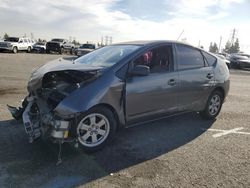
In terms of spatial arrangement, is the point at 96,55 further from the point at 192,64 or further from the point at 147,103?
the point at 192,64

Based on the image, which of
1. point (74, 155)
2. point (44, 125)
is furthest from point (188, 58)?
point (44, 125)

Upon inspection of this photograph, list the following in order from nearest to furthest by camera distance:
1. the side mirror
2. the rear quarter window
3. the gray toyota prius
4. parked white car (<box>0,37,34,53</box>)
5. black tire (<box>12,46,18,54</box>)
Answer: the gray toyota prius
the side mirror
the rear quarter window
parked white car (<box>0,37,34,53</box>)
black tire (<box>12,46,18,54</box>)

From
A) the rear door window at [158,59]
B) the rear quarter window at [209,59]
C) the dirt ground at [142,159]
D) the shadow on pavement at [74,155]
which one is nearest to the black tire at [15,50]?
the dirt ground at [142,159]

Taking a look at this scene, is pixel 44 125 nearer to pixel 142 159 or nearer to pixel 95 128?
pixel 95 128

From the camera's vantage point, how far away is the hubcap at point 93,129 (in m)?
4.64

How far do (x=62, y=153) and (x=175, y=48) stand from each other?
283 cm

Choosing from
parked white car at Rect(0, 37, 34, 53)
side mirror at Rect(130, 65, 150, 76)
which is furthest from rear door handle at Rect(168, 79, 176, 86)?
parked white car at Rect(0, 37, 34, 53)

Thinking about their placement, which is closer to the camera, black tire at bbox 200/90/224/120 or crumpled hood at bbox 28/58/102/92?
crumpled hood at bbox 28/58/102/92

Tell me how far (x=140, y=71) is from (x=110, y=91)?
23.8 inches

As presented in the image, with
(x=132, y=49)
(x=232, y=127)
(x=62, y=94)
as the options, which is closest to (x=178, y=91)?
(x=132, y=49)

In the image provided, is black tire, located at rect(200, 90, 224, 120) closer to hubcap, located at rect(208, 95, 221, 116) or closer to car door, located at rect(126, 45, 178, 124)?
hubcap, located at rect(208, 95, 221, 116)

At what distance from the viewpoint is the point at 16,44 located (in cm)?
3522

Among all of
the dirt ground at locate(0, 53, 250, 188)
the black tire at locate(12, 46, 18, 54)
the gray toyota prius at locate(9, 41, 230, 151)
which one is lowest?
the dirt ground at locate(0, 53, 250, 188)

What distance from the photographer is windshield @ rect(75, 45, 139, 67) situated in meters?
5.18
